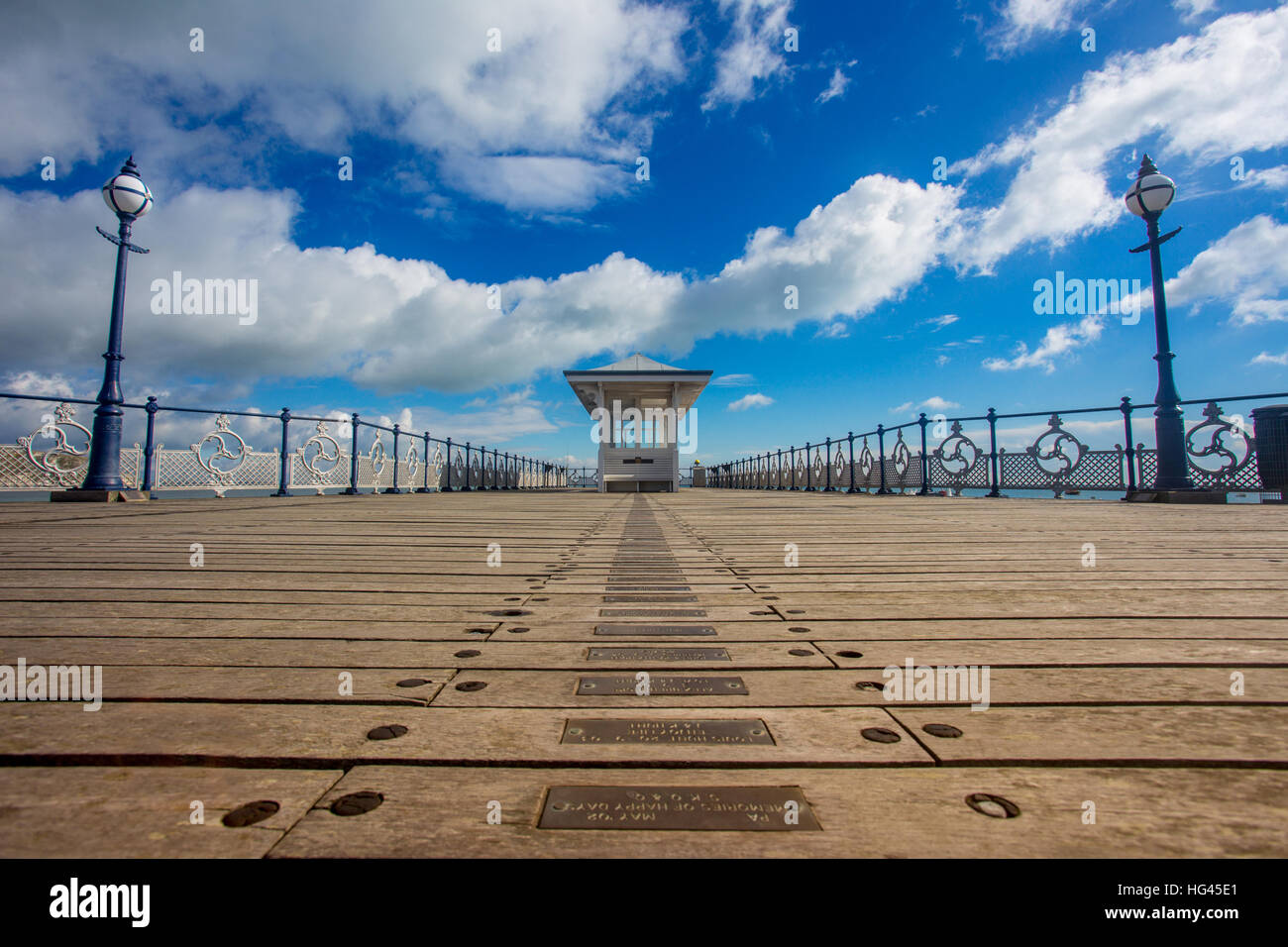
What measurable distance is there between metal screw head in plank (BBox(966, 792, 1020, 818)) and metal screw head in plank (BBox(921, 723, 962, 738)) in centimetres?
21

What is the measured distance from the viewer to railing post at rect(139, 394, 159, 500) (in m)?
9.58

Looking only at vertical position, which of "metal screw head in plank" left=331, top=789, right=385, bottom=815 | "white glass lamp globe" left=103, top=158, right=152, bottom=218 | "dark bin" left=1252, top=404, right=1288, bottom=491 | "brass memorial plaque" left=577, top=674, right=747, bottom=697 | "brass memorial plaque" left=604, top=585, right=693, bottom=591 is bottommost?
"metal screw head in plank" left=331, top=789, right=385, bottom=815

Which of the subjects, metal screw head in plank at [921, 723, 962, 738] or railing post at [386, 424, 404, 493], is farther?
railing post at [386, 424, 404, 493]

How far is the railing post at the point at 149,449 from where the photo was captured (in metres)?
9.58

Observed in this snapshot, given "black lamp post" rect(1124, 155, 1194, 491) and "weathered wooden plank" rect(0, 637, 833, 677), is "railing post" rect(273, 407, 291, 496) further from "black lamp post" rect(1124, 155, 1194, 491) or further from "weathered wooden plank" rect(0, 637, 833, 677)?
"black lamp post" rect(1124, 155, 1194, 491)

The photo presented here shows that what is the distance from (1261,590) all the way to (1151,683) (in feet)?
6.04

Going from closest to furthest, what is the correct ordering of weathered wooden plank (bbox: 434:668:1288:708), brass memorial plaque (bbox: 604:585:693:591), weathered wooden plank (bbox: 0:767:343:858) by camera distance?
weathered wooden plank (bbox: 0:767:343:858), weathered wooden plank (bbox: 434:668:1288:708), brass memorial plaque (bbox: 604:585:693:591)

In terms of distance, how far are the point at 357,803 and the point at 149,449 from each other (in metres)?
11.7

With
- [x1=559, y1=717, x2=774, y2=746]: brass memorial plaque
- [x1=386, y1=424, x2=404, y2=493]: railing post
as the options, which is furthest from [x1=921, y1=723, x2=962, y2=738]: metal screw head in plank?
[x1=386, y1=424, x2=404, y2=493]: railing post

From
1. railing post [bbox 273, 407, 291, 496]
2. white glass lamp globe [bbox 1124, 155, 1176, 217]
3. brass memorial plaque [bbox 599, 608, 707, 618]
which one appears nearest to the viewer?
brass memorial plaque [bbox 599, 608, 707, 618]

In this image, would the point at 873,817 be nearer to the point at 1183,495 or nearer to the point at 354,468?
the point at 1183,495

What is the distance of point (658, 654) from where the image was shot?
65.0 inches

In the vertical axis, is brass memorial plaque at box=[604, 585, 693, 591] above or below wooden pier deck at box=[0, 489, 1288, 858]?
above

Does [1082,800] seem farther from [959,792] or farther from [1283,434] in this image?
[1283,434]
